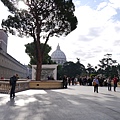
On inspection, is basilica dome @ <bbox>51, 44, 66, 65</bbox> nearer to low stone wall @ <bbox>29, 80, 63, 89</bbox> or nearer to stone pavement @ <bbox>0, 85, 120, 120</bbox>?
low stone wall @ <bbox>29, 80, 63, 89</bbox>

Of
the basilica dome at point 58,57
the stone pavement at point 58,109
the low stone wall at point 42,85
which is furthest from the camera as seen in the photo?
the basilica dome at point 58,57

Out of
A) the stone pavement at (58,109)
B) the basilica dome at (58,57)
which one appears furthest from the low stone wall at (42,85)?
the basilica dome at (58,57)

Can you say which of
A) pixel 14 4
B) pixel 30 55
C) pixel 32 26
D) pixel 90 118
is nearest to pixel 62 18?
pixel 32 26

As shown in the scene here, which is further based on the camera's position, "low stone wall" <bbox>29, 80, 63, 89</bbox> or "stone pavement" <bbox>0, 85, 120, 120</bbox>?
"low stone wall" <bbox>29, 80, 63, 89</bbox>

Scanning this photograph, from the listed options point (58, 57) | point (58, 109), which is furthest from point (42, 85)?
point (58, 57)

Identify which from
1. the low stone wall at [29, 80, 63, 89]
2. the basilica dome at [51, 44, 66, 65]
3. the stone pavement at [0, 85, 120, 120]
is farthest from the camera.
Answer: the basilica dome at [51, 44, 66, 65]

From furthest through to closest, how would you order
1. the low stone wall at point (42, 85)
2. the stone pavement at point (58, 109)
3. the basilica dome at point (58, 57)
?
the basilica dome at point (58, 57) < the low stone wall at point (42, 85) < the stone pavement at point (58, 109)

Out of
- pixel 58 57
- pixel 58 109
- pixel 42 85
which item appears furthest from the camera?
pixel 58 57

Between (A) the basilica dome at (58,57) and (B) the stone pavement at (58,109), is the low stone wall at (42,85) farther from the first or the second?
(A) the basilica dome at (58,57)

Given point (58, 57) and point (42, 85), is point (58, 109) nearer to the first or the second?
point (42, 85)

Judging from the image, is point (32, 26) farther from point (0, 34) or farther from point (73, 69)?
point (73, 69)

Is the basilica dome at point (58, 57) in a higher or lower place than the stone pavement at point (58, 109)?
higher

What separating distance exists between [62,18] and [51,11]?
5.62 feet

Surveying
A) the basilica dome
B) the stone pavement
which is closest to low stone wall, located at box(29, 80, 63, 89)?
the stone pavement
